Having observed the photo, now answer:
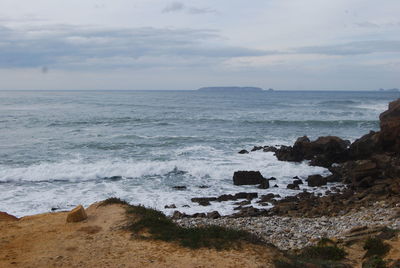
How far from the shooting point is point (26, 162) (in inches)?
1053

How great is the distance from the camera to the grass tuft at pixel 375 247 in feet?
33.6

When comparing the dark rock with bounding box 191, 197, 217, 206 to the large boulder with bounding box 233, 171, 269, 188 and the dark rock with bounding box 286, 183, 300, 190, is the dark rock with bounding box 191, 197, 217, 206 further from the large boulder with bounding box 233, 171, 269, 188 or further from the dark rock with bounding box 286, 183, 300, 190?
the dark rock with bounding box 286, 183, 300, 190

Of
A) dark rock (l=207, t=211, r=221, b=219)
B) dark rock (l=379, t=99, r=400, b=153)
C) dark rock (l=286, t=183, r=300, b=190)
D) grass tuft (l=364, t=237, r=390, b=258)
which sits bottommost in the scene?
dark rock (l=207, t=211, r=221, b=219)

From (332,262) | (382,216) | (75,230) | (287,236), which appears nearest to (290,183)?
(382,216)

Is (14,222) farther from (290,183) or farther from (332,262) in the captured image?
(290,183)

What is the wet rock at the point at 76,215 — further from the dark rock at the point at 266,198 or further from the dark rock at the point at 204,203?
the dark rock at the point at 266,198

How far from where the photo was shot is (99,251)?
9.38 metres

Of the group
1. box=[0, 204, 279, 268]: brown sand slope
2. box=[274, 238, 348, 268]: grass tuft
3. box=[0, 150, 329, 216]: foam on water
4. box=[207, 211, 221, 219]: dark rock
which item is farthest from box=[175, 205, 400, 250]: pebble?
box=[0, 204, 279, 268]: brown sand slope

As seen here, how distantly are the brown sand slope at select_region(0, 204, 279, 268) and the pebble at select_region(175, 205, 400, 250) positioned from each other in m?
3.37

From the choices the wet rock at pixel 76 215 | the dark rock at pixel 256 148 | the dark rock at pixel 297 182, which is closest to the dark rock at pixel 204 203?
the dark rock at pixel 297 182

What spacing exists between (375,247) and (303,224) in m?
3.95

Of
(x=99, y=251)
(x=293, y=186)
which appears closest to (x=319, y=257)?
(x=99, y=251)

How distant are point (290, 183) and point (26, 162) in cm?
1679

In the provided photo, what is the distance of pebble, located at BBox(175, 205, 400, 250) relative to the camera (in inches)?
496
